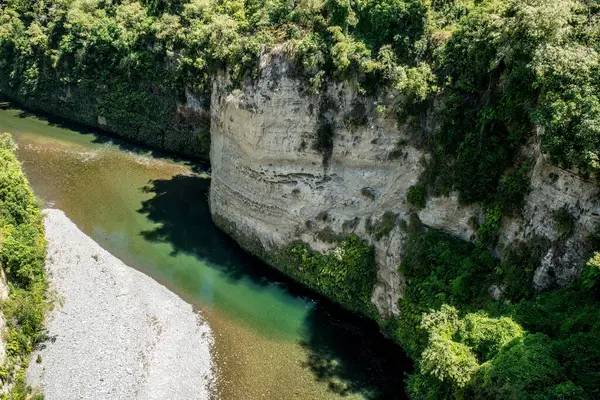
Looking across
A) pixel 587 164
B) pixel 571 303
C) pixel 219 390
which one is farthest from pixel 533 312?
pixel 219 390

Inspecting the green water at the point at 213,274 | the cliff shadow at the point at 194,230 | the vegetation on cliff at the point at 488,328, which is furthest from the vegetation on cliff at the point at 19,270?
the vegetation on cliff at the point at 488,328

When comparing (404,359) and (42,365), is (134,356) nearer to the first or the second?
(42,365)

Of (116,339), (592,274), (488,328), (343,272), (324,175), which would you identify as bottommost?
(116,339)

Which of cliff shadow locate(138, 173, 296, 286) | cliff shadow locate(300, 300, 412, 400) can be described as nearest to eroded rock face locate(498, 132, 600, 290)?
cliff shadow locate(300, 300, 412, 400)

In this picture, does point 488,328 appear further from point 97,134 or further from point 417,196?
point 97,134

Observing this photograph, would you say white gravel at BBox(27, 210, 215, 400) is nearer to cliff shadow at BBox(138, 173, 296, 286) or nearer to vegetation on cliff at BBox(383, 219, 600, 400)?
cliff shadow at BBox(138, 173, 296, 286)

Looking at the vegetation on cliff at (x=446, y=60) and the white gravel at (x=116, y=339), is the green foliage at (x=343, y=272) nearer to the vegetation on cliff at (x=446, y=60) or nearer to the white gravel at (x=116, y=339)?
the vegetation on cliff at (x=446, y=60)

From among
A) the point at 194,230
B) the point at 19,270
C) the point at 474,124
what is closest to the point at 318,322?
the point at 194,230
